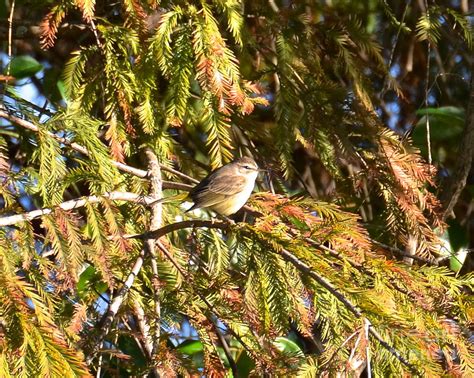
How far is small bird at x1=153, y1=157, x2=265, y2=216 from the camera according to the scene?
4066mm

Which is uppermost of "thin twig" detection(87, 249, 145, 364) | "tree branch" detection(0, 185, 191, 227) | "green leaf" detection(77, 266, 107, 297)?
"tree branch" detection(0, 185, 191, 227)

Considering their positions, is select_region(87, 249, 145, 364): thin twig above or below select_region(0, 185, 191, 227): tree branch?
below

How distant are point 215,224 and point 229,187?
53.5 inches

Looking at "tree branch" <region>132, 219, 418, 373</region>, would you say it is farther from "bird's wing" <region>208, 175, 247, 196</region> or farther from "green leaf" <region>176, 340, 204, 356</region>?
"bird's wing" <region>208, 175, 247, 196</region>

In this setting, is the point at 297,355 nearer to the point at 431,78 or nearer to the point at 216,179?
the point at 216,179

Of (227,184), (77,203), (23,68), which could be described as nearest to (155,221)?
(77,203)

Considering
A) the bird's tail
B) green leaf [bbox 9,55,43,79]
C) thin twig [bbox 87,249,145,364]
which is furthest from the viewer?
green leaf [bbox 9,55,43,79]

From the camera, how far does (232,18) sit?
3559 mm

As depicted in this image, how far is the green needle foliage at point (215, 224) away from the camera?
252 cm

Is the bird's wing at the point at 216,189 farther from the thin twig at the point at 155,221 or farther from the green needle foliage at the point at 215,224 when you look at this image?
the thin twig at the point at 155,221

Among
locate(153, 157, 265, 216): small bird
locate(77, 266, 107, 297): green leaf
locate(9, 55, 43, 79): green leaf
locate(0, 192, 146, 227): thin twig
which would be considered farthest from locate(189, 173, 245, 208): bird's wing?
locate(9, 55, 43, 79): green leaf

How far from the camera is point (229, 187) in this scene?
4.21m

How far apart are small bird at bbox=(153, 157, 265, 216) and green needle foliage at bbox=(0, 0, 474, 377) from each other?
0.35ft

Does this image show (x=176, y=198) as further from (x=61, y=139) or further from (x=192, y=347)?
(x=61, y=139)
